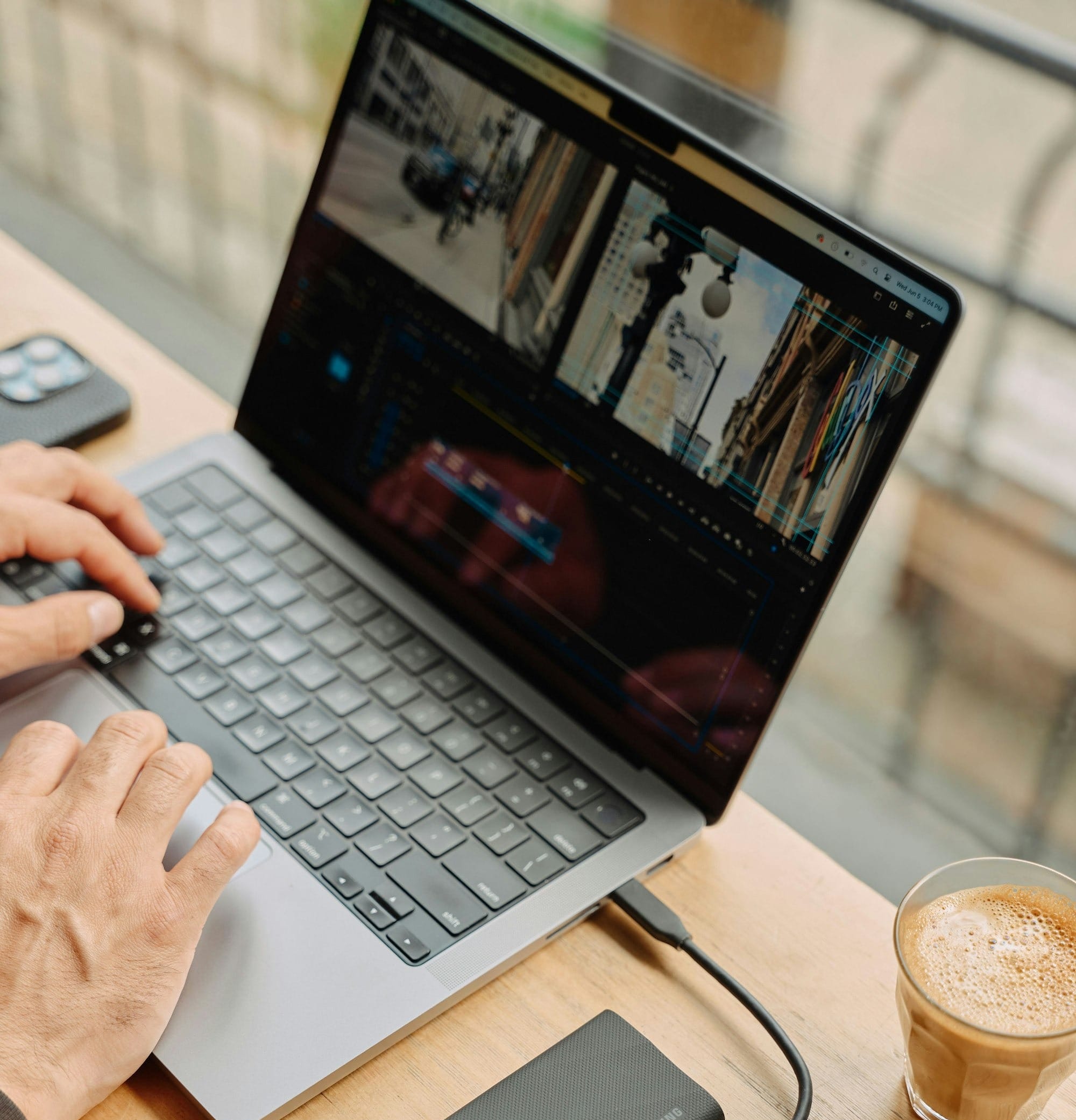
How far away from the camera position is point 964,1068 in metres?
0.53

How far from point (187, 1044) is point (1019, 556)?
747mm

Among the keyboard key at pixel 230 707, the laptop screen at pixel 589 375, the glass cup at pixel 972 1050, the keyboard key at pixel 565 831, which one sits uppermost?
the laptop screen at pixel 589 375

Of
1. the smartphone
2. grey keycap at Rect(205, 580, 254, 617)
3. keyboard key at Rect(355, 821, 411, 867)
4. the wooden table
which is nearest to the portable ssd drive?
the wooden table

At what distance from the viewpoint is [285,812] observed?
0.65 meters

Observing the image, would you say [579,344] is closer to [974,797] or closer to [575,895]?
[575,895]

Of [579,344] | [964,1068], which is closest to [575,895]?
[964,1068]

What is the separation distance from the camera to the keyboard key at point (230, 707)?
69cm

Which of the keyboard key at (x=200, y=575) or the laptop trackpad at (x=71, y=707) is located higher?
the keyboard key at (x=200, y=575)

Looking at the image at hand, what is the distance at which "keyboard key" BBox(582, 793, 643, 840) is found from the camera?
665 mm

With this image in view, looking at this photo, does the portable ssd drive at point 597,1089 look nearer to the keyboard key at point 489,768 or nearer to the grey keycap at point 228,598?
the keyboard key at point 489,768

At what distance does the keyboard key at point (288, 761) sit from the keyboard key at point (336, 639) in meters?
0.08

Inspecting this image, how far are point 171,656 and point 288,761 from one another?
0.11m

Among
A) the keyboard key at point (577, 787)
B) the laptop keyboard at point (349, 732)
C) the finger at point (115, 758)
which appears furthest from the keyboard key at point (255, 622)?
the keyboard key at point (577, 787)

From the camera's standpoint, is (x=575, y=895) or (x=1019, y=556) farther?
(x=1019, y=556)
